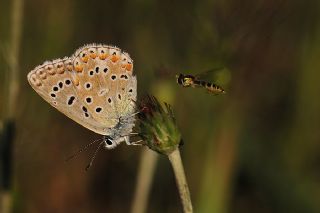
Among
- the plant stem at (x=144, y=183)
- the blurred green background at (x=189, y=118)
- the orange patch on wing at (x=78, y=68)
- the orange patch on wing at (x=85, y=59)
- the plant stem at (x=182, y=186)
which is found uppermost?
the blurred green background at (x=189, y=118)

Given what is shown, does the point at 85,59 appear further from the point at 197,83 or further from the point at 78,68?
the point at 197,83

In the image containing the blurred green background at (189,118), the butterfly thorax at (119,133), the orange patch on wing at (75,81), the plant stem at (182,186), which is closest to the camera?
the plant stem at (182,186)

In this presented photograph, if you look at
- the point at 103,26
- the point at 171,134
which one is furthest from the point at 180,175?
the point at 103,26

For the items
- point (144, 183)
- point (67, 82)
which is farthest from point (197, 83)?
point (144, 183)

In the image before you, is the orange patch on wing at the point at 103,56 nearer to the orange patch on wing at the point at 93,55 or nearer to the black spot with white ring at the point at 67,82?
the orange patch on wing at the point at 93,55

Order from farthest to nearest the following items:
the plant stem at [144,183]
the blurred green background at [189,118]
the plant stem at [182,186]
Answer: the blurred green background at [189,118], the plant stem at [144,183], the plant stem at [182,186]

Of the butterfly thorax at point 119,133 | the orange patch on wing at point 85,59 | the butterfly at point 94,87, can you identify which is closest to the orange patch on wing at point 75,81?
the butterfly at point 94,87

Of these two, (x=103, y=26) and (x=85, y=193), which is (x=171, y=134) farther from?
(x=103, y=26)

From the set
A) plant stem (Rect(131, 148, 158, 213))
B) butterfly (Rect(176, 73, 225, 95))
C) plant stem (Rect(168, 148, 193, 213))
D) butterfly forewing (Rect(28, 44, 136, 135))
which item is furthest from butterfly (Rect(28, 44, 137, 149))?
plant stem (Rect(168, 148, 193, 213))
